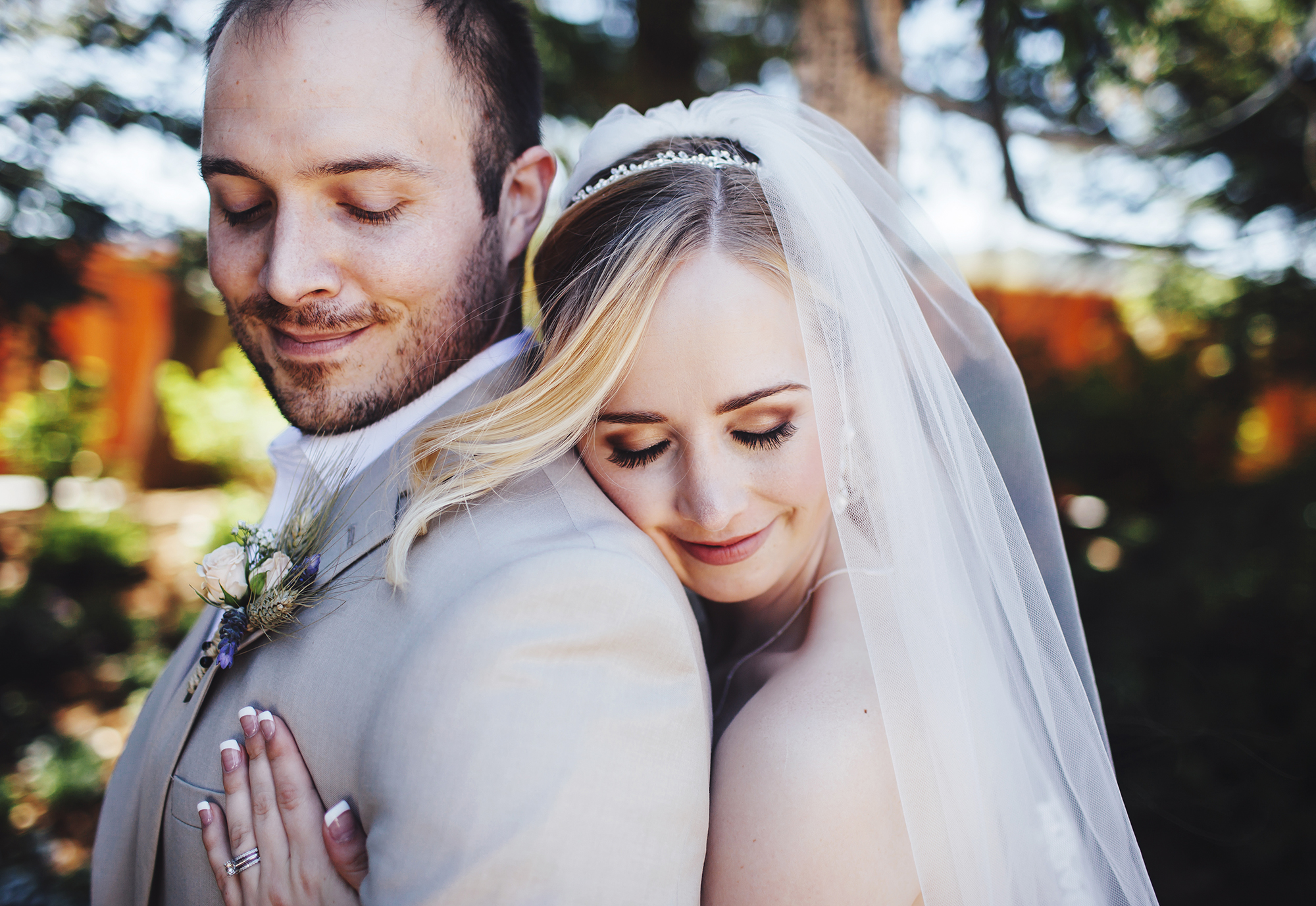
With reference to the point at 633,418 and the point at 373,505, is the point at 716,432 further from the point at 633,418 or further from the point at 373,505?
the point at 373,505

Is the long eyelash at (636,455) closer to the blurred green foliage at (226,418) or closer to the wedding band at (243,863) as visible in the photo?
the wedding band at (243,863)

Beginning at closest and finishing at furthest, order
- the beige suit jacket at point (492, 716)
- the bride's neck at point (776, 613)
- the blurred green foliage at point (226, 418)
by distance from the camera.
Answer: the beige suit jacket at point (492, 716), the bride's neck at point (776, 613), the blurred green foliage at point (226, 418)

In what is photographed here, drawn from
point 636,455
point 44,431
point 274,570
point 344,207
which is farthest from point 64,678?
point 636,455

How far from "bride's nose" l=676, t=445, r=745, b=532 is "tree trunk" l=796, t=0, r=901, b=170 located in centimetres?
293

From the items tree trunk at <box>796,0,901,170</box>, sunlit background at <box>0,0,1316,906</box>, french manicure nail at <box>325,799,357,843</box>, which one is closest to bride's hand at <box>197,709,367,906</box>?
french manicure nail at <box>325,799,357,843</box>

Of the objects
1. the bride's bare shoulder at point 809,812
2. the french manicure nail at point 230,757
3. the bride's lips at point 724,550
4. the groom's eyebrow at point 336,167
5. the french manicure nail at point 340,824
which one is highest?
the groom's eyebrow at point 336,167

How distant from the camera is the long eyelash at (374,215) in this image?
5.53 ft

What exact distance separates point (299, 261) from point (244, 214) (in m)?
0.26

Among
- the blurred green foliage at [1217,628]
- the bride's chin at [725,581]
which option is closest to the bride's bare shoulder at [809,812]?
the bride's chin at [725,581]

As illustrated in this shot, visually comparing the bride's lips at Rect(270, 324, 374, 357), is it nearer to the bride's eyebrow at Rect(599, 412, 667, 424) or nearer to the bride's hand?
the bride's eyebrow at Rect(599, 412, 667, 424)

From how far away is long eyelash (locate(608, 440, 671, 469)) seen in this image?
170cm

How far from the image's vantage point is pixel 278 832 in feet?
4.39

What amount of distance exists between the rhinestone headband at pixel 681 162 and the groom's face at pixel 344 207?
0.33 metres

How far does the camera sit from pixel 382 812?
1.11m
